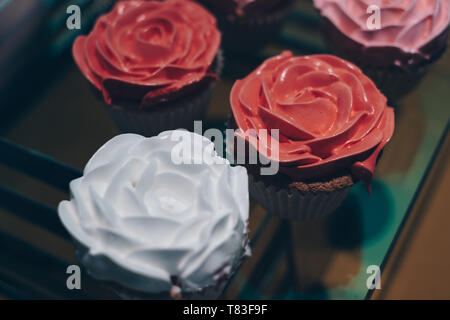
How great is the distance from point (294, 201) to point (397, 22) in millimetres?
654

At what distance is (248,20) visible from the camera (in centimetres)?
186

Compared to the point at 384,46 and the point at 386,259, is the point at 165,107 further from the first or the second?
the point at 386,259

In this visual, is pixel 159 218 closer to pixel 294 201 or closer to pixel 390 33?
pixel 294 201

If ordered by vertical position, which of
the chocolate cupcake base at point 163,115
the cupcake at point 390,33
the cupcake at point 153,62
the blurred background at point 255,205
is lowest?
the blurred background at point 255,205

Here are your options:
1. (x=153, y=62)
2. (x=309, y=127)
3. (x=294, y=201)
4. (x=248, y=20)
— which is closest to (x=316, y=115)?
(x=309, y=127)

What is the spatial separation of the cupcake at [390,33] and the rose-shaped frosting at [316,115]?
0.61 ft

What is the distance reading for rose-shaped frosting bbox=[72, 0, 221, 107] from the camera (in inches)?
59.2

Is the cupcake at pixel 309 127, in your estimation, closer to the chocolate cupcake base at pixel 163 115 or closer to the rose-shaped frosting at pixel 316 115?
the rose-shaped frosting at pixel 316 115

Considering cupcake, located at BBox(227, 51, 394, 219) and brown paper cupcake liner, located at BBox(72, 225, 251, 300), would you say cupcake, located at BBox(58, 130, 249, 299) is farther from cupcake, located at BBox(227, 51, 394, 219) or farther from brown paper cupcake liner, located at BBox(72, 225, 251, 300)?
cupcake, located at BBox(227, 51, 394, 219)

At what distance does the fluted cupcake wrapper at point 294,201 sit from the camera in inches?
56.1

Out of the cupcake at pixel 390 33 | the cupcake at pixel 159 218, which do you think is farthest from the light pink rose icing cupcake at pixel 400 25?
the cupcake at pixel 159 218

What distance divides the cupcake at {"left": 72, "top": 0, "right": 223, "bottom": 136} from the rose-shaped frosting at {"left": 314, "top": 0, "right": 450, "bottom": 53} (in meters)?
0.43
